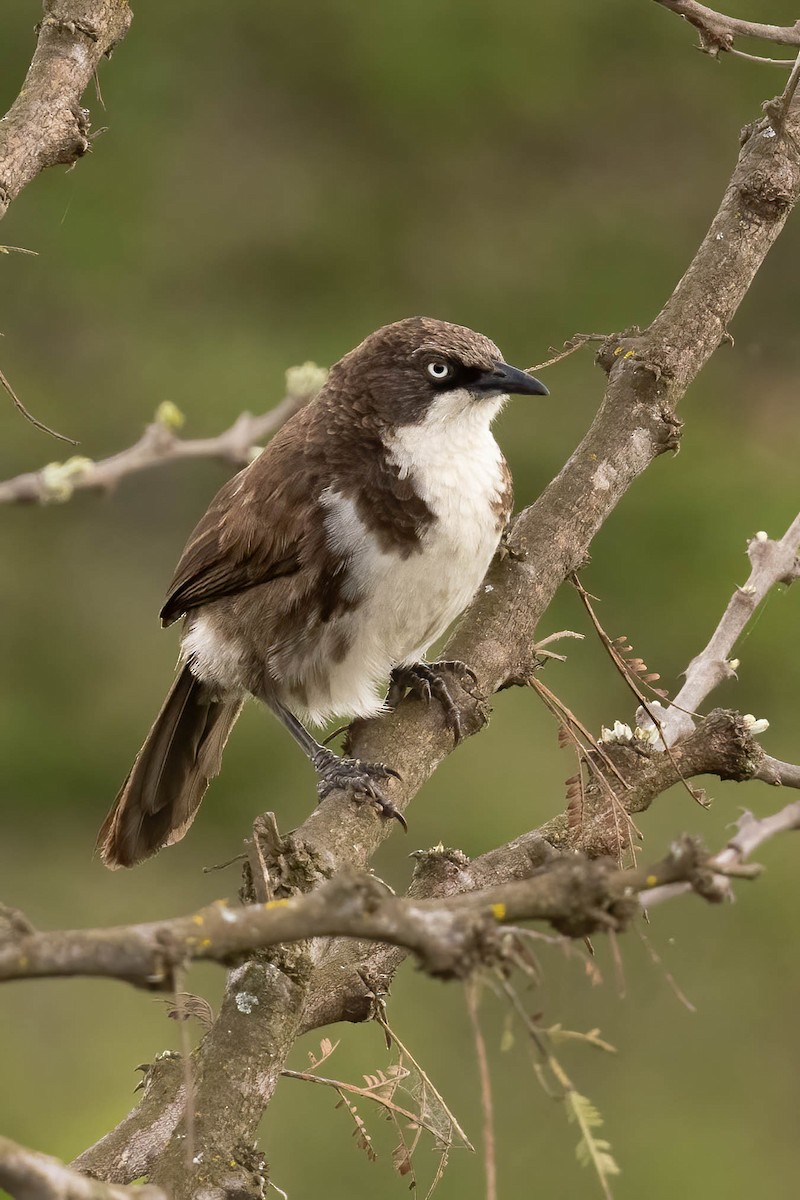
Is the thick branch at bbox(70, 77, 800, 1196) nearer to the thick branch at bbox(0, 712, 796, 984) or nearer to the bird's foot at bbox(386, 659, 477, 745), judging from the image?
the bird's foot at bbox(386, 659, 477, 745)

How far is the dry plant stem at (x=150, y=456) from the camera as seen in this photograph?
1476mm

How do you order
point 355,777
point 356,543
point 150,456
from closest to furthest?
point 150,456 < point 355,777 < point 356,543

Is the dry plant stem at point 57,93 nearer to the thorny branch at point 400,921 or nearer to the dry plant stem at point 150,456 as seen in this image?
the dry plant stem at point 150,456

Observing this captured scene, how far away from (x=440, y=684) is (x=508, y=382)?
0.72m

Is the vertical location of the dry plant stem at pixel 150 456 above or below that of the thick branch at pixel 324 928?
above

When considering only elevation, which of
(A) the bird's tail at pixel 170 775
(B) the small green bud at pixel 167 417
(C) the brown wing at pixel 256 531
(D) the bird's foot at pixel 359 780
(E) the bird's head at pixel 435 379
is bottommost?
(B) the small green bud at pixel 167 417

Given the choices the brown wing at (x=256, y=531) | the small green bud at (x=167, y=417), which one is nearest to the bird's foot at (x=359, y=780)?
the brown wing at (x=256, y=531)

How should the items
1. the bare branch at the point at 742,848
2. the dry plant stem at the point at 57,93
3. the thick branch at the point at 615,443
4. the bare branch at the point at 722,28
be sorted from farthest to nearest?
the thick branch at the point at 615,443, the bare branch at the point at 722,28, the dry plant stem at the point at 57,93, the bare branch at the point at 742,848

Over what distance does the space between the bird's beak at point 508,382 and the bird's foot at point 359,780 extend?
2.96ft

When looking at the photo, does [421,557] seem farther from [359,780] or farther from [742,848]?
[742,848]

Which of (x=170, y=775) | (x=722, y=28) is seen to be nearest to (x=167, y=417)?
(x=722, y=28)

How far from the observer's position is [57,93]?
2.95m

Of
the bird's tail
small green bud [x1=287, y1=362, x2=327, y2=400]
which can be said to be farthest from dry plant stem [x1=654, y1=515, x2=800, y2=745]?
small green bud [x1=287, y1=362, x2=327, y2=400]

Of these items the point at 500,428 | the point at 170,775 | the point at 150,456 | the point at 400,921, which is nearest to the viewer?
the point at 150,456
